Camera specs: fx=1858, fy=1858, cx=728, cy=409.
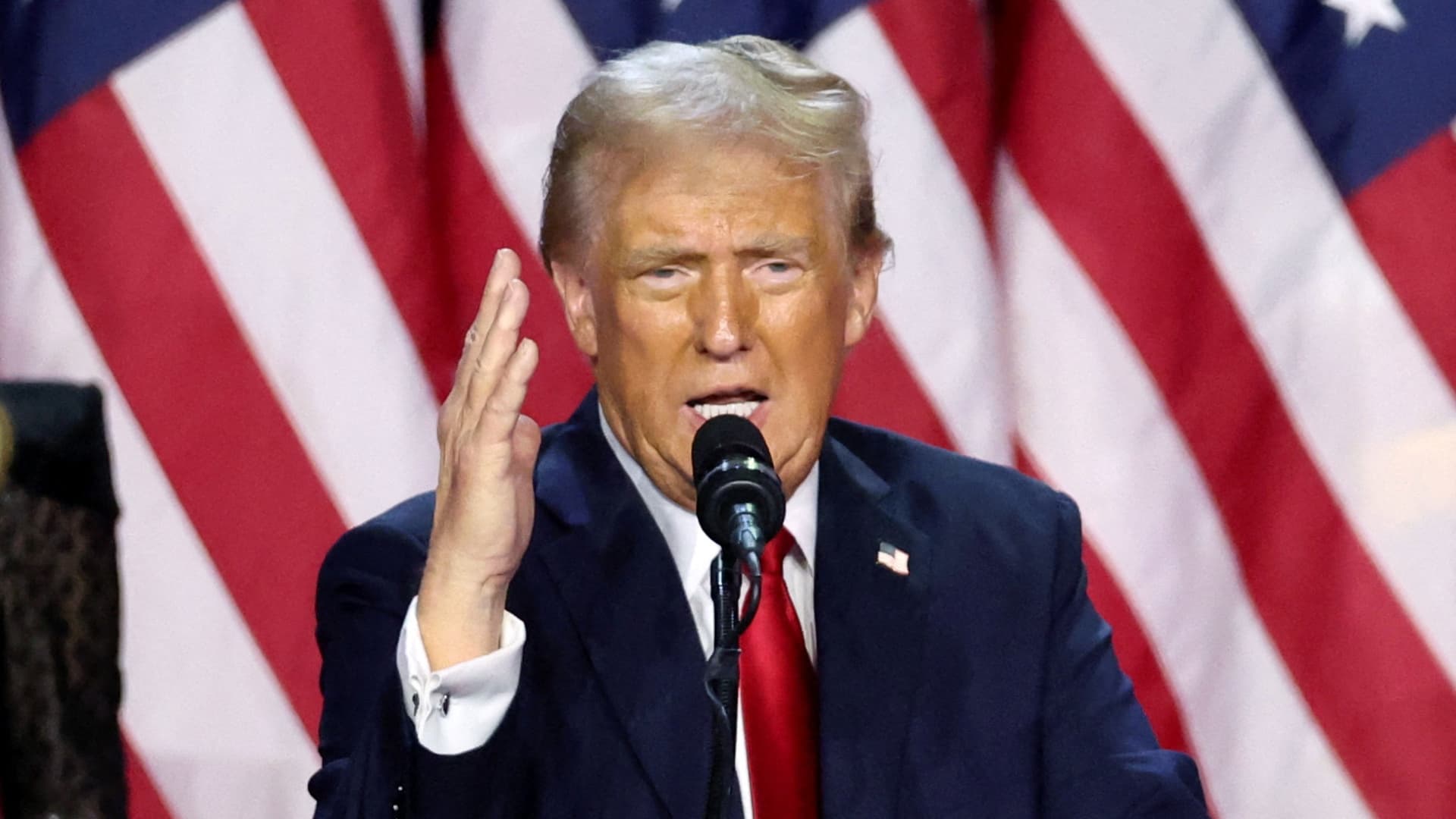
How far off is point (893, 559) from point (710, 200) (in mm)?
482

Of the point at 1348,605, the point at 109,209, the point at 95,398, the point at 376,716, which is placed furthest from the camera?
the point at 1348,605

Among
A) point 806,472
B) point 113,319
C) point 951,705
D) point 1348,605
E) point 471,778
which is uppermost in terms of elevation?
point 113,319

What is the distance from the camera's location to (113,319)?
2697mm

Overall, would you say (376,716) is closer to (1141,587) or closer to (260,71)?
(260,71)

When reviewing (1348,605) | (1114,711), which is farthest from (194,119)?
(1348,605)

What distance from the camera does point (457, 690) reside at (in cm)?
166

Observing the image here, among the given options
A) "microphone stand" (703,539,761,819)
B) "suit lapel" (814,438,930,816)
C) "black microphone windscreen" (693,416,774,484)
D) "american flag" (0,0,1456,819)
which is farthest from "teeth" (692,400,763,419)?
"american flag" (0,0,1456,819)

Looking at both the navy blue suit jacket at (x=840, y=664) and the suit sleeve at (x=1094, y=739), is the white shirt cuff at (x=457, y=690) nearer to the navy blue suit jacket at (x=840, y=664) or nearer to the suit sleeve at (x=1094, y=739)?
the navy blue suit jacket at (x=840, y=664)

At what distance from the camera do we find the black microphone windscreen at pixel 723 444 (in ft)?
4.73

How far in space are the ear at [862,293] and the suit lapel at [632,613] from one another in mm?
313

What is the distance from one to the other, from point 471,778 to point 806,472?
56 cm

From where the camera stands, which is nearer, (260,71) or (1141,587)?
(260,71)

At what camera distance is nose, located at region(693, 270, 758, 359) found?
1913mm

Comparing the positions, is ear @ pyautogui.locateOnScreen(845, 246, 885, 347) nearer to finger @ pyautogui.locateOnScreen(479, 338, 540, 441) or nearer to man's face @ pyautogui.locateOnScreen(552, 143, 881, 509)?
man's face @ pyautogui.locateOnScreen(552, 143, 881, 509)
